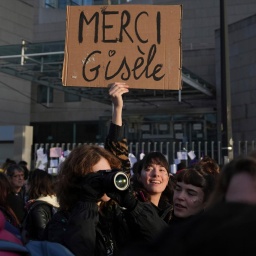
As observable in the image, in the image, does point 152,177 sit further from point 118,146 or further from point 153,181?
point 118,146

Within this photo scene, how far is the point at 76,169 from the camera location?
242 centimetres

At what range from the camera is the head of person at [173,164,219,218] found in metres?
2.86

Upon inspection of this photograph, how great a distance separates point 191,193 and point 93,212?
0.93m

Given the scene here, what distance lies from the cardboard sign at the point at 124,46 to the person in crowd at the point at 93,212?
1853 mm

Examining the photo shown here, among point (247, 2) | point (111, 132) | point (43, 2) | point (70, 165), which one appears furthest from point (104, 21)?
point (43, 2)

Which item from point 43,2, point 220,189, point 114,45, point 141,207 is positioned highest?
point 43,2

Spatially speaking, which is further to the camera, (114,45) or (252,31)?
(252,31)

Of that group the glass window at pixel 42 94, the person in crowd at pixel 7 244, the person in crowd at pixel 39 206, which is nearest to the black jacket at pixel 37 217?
the person in crowd at pixel 39 206

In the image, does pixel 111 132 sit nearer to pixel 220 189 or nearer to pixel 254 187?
pixel 220 189

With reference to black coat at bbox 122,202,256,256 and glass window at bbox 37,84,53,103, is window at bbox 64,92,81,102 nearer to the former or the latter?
glass window at bbox 37,84,53,103

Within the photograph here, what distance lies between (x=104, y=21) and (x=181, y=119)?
43.2 feet

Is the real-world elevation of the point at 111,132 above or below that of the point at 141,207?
above

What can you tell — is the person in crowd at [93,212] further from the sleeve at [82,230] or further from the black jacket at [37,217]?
the black jacket at [37,217]

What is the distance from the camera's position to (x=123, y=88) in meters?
3.68
